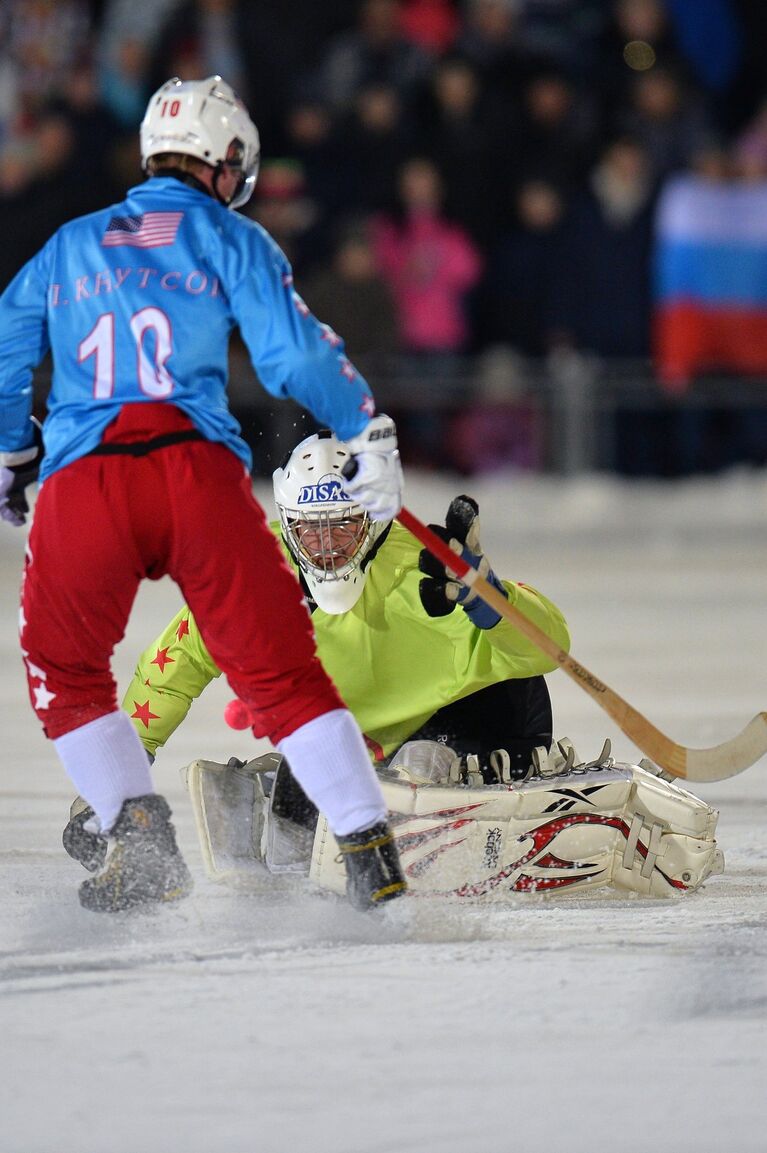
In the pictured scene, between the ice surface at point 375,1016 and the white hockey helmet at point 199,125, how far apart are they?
63.3 inches

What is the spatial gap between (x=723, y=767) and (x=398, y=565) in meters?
0.92

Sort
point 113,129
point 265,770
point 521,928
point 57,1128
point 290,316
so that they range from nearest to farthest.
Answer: point 57,1128 → point 290,316 → point 521,928 → point 265,770 → point 113,129

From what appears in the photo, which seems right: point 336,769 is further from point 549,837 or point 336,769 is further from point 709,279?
point 709,279

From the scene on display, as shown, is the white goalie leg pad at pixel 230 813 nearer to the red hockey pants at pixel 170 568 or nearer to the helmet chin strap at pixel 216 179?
the red hockey pants at pixel 170 568

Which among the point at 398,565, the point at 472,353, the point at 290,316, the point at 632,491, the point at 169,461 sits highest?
the point at 290,316

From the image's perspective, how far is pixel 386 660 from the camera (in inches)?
174

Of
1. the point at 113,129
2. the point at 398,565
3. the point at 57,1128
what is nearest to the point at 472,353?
the point at 113,129

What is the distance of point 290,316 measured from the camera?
11.9ft

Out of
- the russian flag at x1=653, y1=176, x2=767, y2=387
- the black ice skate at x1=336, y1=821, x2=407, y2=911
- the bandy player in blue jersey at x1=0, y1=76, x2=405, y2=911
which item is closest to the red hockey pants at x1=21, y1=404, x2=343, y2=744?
the bandy player in blue jersey at x1=0, y1=76, x2=405, y2=911

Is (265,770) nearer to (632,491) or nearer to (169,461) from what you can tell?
(169,461)

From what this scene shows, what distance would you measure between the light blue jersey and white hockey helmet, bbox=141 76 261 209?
11 cm

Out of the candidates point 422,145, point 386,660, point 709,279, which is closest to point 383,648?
point 386,660

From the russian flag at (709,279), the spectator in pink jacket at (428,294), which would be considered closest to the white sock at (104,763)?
the spectator in pink jacket at (428,294)

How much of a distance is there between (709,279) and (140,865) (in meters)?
A: 7.95
